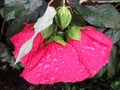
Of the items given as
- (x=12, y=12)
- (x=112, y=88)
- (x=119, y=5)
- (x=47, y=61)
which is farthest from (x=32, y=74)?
(x=112, y=88)

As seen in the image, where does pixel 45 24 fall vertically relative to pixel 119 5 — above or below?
above

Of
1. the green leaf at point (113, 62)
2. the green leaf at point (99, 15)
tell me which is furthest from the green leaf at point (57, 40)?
the green leaf at point (113, 62)

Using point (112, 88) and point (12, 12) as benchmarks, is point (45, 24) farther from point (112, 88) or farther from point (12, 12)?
point (112, 88)

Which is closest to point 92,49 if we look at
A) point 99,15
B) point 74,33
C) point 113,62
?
point 74,33

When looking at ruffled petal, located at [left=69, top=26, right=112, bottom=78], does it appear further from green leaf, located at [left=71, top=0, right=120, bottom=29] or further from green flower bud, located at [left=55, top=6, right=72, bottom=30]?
green leaf, located at [left=71, top=0, right=120, bottom=29]

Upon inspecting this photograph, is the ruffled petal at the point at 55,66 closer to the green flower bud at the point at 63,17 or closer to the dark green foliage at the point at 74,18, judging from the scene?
the green flower bud at the point at 63,17

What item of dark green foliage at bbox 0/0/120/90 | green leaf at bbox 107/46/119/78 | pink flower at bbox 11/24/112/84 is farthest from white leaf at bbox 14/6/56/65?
green leaf at bbox 107/46/119/78

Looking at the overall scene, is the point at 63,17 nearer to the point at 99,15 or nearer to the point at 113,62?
the point at 99,15
